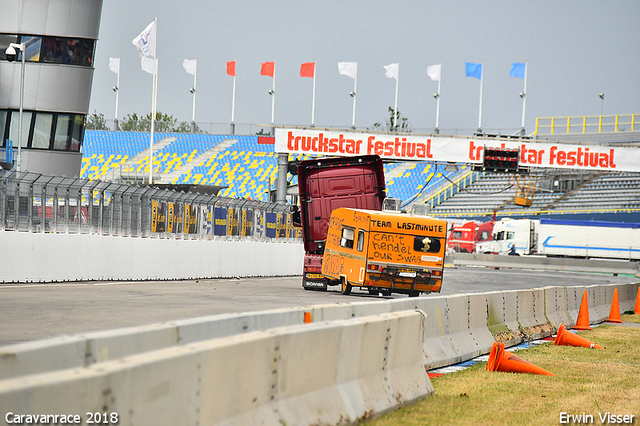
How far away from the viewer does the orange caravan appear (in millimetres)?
22016

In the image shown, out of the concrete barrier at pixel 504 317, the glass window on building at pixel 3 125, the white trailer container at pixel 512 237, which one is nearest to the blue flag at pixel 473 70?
the white trailer container at pixel 512 237

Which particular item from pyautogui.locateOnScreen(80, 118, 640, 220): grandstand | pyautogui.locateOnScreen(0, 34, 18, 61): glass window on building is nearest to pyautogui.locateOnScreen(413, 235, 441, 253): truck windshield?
pyautogui.locateOnScreen(0, 34, 18, 61): glass window on building

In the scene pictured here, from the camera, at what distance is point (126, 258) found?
78.9 feet

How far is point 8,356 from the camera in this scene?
4.39m

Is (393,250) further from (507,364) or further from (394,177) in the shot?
(394,177)

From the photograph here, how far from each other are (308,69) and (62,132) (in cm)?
2974

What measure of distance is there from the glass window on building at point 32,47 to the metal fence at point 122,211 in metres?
12.8

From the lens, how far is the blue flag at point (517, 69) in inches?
2525

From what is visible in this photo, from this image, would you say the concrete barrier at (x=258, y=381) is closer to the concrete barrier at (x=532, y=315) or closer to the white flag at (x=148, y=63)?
the concrete barrier at (x=532, y=315)

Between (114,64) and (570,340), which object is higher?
(114,64)

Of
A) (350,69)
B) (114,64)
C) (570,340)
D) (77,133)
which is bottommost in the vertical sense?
(570,340)

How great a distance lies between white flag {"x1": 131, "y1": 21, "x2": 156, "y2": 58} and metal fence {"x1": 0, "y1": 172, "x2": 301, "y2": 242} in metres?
19.2

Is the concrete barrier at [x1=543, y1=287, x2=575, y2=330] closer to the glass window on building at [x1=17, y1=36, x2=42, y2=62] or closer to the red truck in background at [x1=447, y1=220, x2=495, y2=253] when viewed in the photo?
the glass window on building at [x1=17, y1=36, x2=42, y2=62]

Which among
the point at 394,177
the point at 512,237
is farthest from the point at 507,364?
the point at 394,177
